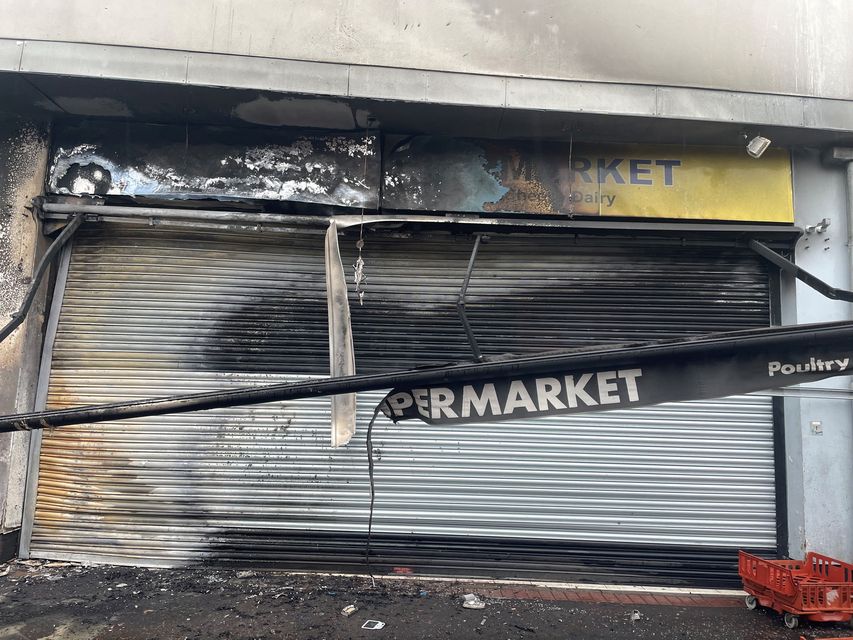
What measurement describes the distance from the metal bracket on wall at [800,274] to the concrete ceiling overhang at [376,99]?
3.81 ft

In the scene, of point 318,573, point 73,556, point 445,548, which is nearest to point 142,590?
point 73,556

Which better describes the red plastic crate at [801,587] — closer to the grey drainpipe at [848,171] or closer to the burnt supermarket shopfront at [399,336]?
the burnt supermarket shopfront at [399,336]

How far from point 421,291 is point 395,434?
1.60 meters

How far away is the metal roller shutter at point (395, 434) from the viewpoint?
5.39 metres

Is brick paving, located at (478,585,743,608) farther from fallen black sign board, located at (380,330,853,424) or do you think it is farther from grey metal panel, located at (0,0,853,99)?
grey metal panel, located at (0,0,853,99)

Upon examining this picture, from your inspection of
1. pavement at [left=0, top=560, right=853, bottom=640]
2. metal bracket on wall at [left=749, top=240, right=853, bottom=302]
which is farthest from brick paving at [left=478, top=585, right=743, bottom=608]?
metal bracket on wall at [left=749, top=240, right=853, bottom=302]

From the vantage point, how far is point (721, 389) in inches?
99.5

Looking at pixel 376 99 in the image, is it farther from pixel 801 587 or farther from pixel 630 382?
pixel 801 587

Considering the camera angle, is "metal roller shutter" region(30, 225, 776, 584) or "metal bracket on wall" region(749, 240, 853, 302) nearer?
"metal bracket on wall" region(749, 240, 853, 302)

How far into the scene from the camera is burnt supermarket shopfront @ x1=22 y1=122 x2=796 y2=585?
5.39m

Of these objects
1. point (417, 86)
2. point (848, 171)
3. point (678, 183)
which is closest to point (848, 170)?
point (848, 171)

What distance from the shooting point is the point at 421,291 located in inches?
225

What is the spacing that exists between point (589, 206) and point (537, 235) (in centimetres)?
62

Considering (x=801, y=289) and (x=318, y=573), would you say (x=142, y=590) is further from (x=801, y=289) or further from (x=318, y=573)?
(x=801, y=289)
